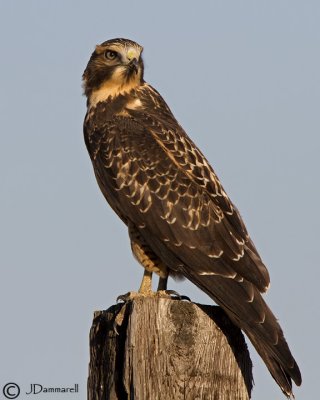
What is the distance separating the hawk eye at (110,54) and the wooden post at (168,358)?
3.79 m

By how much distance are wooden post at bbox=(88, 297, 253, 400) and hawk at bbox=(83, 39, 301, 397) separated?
0.74m

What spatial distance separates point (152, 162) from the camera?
7.41 metres

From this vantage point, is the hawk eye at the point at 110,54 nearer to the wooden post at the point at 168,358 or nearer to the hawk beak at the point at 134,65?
the hawk beak at the point at 134,65

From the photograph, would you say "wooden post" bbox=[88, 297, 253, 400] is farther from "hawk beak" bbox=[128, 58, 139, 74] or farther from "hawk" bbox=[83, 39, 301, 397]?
"hawk beak" bbox=[128, 58, 139, 74]

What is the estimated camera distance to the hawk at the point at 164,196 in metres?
6.36

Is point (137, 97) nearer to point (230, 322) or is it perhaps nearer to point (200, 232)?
point (200, 232)

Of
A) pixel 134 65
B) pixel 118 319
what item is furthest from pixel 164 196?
pixel 118 319

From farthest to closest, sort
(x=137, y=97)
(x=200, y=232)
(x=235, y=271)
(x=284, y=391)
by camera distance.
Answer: (x=137, y=97) → (x=200, y=232) → (x=235, y=271) → (x=284, y=391)

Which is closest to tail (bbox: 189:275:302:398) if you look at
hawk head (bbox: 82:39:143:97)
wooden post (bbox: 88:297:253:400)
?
wooden post (bbox: 88:297:253:400)

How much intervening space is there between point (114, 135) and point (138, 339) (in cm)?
310

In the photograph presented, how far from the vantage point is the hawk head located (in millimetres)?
8281

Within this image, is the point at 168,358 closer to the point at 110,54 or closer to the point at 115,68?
the point at 115,68

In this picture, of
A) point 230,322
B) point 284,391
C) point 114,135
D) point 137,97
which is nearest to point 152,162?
point 114,135

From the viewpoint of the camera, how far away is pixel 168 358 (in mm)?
4809
